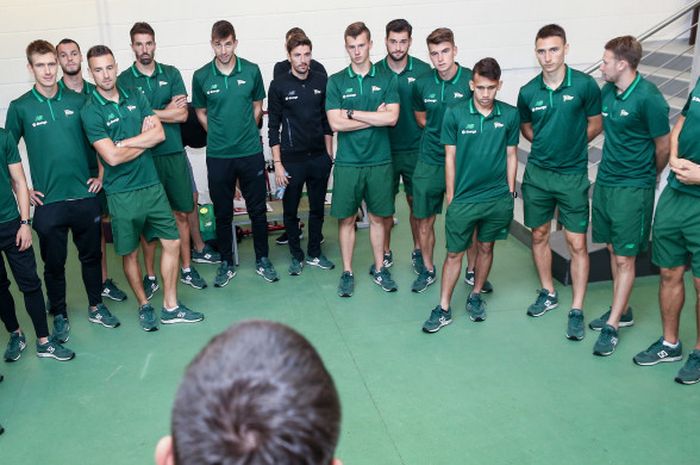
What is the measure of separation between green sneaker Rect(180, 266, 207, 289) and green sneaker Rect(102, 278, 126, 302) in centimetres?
48

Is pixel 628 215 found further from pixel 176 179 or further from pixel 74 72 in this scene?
pixel 74 72

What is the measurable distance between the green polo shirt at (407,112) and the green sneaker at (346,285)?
1.06 m

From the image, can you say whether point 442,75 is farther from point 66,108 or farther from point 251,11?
point 251,11

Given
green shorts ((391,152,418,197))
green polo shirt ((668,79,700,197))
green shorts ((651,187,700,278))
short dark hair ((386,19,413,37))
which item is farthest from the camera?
green shorts ((391,152,418,197))

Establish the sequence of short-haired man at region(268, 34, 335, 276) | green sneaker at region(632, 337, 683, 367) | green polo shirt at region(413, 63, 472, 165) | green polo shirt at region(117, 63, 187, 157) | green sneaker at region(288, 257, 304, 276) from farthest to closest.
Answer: green sneaker at region(288, 257, 304, 276) → short-haired man at region(268, 34, 335, 276) → green polo shirt at region(117, 63, 187, 157) → green polo shirt at region(413, 63, 472, 165) → green sneaker at region(632, 337, 683, 367)

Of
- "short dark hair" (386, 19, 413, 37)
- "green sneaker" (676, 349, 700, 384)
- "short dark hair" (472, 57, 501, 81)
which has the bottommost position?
"green sneaker" (676, 349, 700, 384)

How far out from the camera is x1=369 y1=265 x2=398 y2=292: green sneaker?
18.1ft

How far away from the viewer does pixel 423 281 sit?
555cm

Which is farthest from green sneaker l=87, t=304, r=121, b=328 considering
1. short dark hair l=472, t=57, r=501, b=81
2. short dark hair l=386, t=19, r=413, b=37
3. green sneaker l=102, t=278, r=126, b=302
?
short dark hair l=472, t=57, r=501, b=81

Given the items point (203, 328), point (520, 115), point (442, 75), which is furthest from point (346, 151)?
point (203, 328)

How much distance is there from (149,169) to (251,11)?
10.6 feet

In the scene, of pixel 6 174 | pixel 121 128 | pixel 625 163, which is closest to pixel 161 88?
pixel 121 128

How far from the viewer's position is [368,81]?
17.4 ft

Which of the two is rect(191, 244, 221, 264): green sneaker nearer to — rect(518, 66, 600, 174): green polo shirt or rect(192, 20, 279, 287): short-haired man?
rect(192, 20, 279, 287): short-haired man
